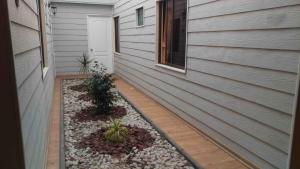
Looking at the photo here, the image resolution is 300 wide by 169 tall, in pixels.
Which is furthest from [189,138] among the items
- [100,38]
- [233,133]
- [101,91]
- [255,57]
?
[100,38]

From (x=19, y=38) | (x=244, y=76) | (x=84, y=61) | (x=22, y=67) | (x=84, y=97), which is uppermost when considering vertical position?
(x=19, y=38)

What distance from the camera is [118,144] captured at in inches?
120

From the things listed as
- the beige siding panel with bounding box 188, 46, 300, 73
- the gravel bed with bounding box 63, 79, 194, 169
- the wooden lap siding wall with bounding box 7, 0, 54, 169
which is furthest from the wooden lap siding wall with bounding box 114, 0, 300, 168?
the wooden lap siding wall with bounding box 7, 0, 54, 169

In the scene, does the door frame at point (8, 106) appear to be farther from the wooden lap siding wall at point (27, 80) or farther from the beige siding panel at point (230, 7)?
the beige siding panel at point (230, 7)

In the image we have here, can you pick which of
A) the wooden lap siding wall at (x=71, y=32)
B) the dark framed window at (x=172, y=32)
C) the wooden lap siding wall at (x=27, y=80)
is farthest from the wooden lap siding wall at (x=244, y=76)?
the wooden lap siding wall at (x=71, y=32)

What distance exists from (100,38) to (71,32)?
3.28 feet

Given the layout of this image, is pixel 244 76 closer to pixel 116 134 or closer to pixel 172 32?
pixel 116 134

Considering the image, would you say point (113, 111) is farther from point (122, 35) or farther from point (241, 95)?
point (122, 35)

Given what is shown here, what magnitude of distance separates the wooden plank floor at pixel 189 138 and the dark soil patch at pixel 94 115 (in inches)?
15.5

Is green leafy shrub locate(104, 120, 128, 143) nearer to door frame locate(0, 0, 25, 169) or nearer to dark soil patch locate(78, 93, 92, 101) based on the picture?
door frame locate(0, 0, 25, 169)

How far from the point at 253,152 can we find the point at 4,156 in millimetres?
2264

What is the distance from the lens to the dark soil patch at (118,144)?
291 centimetres

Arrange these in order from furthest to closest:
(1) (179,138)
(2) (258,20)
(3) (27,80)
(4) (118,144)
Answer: (1) (179,138) → (4) (118,144) → (2) (258,20) → (3) (27,80)

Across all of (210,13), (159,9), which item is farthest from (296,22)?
(159,9)
